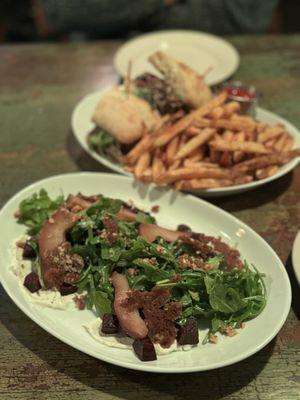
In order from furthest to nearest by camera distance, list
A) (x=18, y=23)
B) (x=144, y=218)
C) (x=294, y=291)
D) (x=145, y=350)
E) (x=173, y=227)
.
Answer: (x=18, y=23) → (x=173, y=227) → (x=144, y=218) → (x=294, y=291) → (x=145, y=350)

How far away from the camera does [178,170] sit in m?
2.26

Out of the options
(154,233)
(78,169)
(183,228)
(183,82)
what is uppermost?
(183,82)

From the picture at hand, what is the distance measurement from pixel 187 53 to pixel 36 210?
190cm

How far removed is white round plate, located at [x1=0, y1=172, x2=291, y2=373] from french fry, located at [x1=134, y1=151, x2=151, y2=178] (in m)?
0.05

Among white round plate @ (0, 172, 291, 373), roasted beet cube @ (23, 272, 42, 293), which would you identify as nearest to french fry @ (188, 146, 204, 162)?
white round plate @ (0, 172, 291, 373)

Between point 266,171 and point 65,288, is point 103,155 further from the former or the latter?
point 65,288

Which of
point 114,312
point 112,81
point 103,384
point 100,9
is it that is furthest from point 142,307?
point 100,9

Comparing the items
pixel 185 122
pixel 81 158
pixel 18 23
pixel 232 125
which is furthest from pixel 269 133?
pixel 18 23

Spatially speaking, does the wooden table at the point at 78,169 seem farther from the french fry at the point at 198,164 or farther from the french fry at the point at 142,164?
the french fry at the point at 142,164

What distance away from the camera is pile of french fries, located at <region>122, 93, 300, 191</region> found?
7.55 feet

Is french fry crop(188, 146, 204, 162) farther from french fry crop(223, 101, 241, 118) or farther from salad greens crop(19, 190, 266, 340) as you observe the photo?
salad greens crop(19, 190, 266, 340)

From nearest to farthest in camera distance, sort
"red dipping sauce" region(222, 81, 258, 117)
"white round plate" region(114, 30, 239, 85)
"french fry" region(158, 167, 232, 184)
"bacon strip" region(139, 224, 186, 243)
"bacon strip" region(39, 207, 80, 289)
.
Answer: "bacon strip" region(39, 207, 80, 289), "bacon strip" region(139, 224, 186, 243), "french fry" region(158, 167, 232, 184), "red dipping sauce" region(222, 81, 258, 117), "white round plate" region(114, 30, 239, 85)

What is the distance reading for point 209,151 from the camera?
244 centimetres

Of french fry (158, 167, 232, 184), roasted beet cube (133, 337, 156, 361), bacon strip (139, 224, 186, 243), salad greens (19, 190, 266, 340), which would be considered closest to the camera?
roasted beet cube (133, 337, 156, 361)
